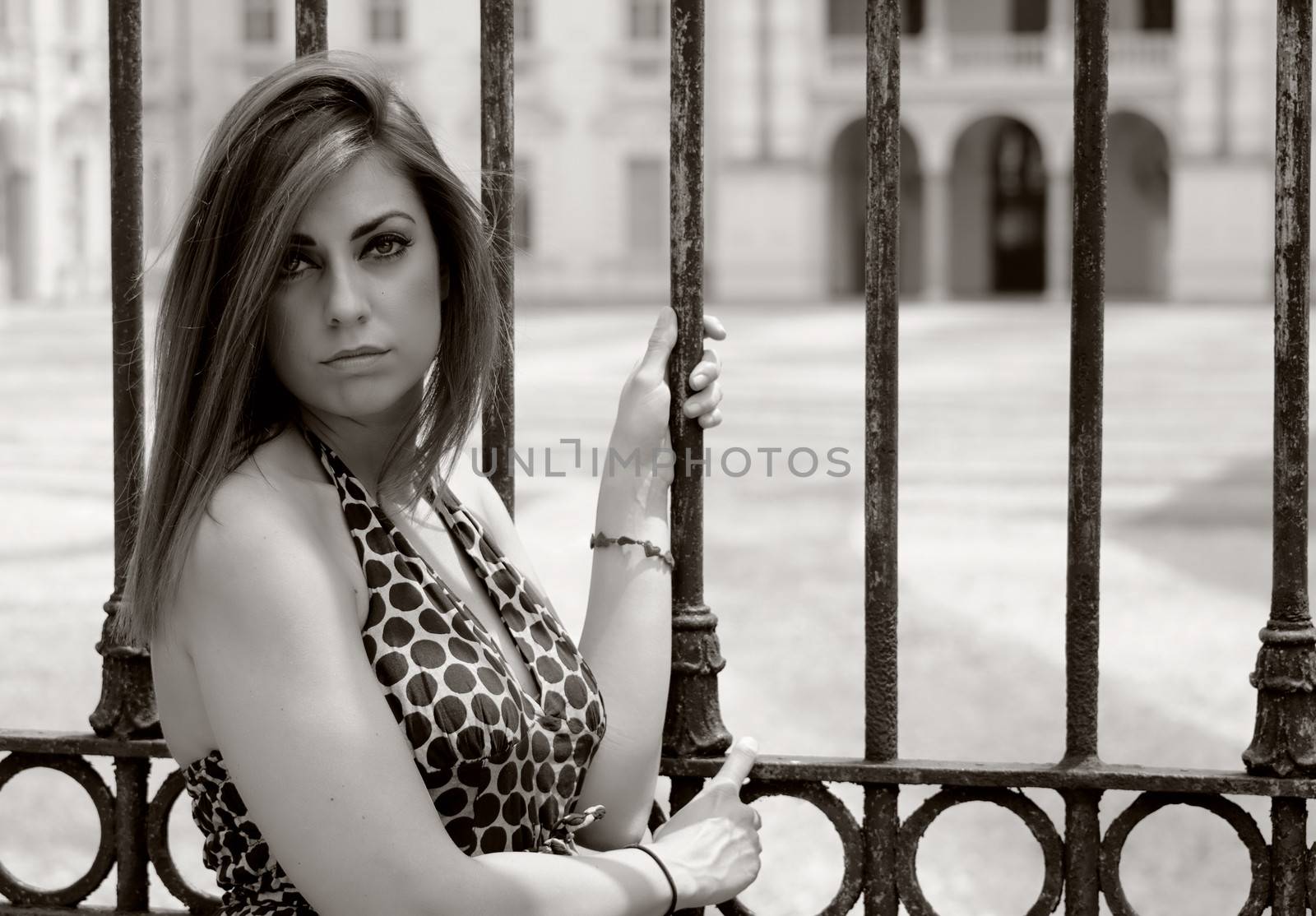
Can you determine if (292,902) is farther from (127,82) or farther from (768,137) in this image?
(768,137)

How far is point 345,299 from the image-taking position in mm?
1544

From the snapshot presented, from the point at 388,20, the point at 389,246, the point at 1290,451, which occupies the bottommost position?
the point at 1290,451

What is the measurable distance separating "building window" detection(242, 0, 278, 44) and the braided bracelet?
3003 centimetres

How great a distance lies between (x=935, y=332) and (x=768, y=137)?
9207 mm

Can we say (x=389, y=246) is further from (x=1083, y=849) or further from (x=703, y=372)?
(x=1083, y=849)

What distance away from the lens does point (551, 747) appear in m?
1.62

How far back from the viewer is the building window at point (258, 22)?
29.9 m

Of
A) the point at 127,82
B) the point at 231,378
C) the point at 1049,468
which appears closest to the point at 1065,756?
the point at 231,378

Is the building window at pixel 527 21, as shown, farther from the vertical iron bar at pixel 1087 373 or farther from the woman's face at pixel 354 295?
the woman's face at pixel 354 295

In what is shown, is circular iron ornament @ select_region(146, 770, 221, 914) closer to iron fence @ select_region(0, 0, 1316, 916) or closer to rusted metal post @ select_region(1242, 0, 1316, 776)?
iron fence @ select_region(0, 0, 1316, 916)

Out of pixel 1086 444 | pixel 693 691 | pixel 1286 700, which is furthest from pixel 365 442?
pixel 1286 700

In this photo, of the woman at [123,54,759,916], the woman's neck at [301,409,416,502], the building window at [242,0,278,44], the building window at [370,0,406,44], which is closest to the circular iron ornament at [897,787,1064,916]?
the woman at [123,54,759,916]

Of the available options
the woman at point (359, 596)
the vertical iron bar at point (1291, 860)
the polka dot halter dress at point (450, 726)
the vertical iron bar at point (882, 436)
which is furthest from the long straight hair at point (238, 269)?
the vertical iron bar at point (1291, 860)

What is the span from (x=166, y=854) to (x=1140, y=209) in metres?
29.9
